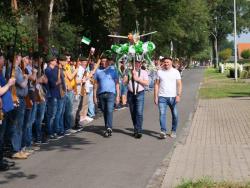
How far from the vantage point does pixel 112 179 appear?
7.82 m

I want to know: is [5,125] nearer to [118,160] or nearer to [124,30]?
[118,160]

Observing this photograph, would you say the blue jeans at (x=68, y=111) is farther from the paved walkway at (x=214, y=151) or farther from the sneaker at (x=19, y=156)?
the sneaker at (x=19, y=156)

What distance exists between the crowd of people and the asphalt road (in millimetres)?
310

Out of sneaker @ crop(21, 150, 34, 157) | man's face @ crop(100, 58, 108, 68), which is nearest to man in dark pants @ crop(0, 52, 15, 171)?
sneaker @ crop(21, 150, 34, 157)

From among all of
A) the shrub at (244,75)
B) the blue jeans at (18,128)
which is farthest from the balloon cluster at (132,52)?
the shrub at (244,75)

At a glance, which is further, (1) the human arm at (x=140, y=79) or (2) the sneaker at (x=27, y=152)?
(1) the human arm at (x=140, y=79)

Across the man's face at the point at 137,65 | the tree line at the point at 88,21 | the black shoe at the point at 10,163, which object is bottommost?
the black shoe at the point at 10,163

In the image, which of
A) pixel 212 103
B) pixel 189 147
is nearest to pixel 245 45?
pixel 212 103

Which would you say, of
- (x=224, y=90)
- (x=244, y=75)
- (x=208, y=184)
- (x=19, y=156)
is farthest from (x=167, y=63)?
(x=244, y=75)

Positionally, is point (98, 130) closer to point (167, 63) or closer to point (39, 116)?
point (39, 116)

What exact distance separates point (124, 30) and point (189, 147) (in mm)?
34782

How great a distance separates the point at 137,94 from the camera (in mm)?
11984

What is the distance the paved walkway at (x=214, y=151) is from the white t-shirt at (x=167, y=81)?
3.39 ft

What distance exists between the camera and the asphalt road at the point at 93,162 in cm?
769
